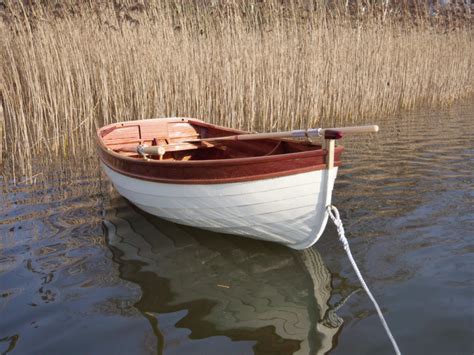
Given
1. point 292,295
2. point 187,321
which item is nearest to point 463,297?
point 292,295

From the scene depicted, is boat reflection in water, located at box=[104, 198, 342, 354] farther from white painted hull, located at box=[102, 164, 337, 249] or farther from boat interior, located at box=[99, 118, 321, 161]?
boat interior, located at box=[99, 118, 321, 161]

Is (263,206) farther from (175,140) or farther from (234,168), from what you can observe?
(175,140)

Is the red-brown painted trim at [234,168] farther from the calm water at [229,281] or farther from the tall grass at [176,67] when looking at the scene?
the tall grass at [176,67]

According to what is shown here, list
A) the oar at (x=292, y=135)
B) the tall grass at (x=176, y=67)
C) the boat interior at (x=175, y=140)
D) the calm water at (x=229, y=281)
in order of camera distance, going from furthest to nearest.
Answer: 1. the tall grass at (x=176, y=67)
2. the boat interior at (x=175, y=140)
3. the oar at (x=292, y=135)
4. the calm water at (x=229, y=281)

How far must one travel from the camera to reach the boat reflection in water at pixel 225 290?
2.39 metres

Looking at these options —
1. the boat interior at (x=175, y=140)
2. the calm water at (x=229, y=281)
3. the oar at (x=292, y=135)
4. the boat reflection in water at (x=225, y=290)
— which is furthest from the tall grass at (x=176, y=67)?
the boat reflection in water at (x=225, y=290)

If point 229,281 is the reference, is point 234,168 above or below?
above

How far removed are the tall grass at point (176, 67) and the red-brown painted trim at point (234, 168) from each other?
3.00m

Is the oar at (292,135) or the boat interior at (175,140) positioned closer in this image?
the oar at (292,135)

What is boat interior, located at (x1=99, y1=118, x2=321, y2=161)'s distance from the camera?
4.52 m

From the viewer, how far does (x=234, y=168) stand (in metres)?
2.95

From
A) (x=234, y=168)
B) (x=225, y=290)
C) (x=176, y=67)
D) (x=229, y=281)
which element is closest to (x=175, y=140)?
(x=176, y=67)

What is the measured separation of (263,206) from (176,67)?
14.2ft

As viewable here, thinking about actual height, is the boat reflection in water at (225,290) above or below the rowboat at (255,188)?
below
